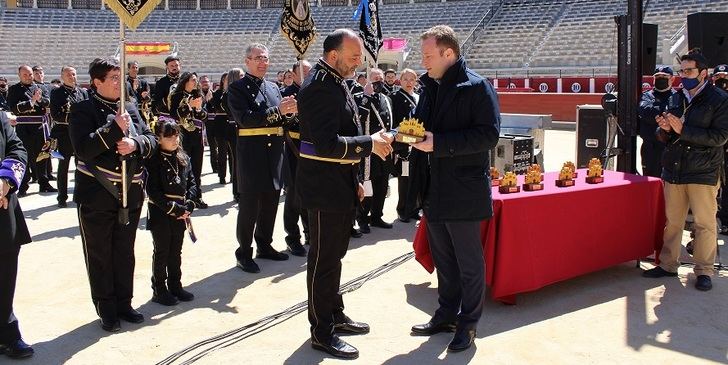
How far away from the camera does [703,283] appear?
518 centimetres

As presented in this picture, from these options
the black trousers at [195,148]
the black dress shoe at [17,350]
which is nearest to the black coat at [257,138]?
the black dress shoe at [17,350]

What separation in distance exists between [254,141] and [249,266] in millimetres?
1120

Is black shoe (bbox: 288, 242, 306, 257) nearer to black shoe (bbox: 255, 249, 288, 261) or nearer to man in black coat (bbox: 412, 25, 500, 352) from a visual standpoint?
black shoe (bbox: 255, 249, 288, 261)

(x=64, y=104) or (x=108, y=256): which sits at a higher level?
(x=64, y=104)

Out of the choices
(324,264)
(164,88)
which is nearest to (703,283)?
(324,264)

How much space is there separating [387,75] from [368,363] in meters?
5.71

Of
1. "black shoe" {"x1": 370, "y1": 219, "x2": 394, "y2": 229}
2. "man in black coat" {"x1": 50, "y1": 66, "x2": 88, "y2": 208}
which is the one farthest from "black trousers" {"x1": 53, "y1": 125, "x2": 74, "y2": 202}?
"black shoe" {"x1": 370, "y1": 219, "x2": 394, "y2": 229}

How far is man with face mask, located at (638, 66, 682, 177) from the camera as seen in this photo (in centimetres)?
595

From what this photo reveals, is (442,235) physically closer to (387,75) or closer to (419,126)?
(419,126)

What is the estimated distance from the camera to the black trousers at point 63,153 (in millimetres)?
8319

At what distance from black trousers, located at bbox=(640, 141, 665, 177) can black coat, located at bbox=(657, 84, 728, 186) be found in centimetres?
179

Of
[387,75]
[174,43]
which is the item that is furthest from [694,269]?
[174,43]

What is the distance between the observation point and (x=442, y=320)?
4309mm

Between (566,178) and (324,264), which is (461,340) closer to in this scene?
(324,264)
